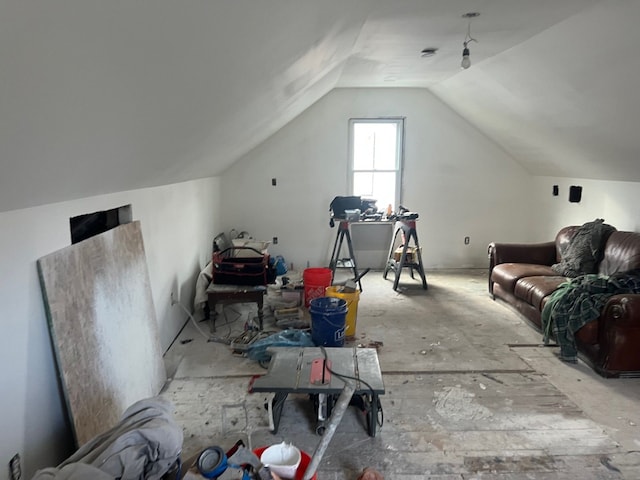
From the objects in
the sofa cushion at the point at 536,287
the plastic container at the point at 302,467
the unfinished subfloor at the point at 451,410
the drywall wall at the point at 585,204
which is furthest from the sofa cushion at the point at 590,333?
the plastic container at the point at 302,467

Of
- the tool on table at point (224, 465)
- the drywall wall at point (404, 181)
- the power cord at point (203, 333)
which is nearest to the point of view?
the tool on table at point (224, 465)

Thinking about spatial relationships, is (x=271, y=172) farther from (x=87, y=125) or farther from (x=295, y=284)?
(x=87, y=125)

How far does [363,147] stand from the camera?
6016 mm

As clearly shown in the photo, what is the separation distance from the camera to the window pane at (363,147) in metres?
5.98

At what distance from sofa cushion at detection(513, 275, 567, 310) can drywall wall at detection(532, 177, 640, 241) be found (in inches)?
38.0

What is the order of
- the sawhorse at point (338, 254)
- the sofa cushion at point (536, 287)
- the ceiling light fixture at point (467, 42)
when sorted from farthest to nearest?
the sawhorse at point (338, 254), the sofa cushion at point (536, 287), the ceiling light fixture at point (467, 42)

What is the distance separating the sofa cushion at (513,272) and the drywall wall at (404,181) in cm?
156

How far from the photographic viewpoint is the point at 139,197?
2.85 meters

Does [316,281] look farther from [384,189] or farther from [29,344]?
[29,344]

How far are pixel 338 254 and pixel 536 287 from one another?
249 centimetres

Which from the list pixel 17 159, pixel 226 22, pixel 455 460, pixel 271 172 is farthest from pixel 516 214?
pixel 17 159

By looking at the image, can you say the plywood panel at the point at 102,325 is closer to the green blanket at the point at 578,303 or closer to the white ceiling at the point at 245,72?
the white ceiling at the point at 245,72

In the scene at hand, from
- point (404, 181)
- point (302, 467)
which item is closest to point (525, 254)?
point (404, 181)

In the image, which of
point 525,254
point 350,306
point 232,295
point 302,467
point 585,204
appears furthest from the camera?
point 585,204
